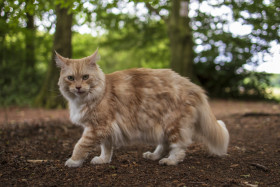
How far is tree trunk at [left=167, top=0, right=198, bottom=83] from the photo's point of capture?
11609 millimetres

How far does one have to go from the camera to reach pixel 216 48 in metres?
12.1

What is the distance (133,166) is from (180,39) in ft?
30.3

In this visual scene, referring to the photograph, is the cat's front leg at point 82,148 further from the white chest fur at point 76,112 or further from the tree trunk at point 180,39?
the tree trunk at point 180,39

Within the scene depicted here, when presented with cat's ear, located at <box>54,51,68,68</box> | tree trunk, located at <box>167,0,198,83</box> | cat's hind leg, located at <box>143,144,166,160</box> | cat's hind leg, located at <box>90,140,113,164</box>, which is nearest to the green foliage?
tree trunk, located at <box>167,0,198,83</box>

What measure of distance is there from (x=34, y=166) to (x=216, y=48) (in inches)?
410

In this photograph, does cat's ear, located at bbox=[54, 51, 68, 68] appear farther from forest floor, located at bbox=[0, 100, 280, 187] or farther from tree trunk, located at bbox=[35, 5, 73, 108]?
tree trunk, located at bbox=[35, 5, 73, 108]

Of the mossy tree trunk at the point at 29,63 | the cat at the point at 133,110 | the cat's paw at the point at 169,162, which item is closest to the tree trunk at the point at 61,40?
the mossy tree trunk at the point at 29,63

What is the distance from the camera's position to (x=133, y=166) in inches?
132

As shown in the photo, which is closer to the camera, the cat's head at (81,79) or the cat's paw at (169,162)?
the cat's head at (81,79)

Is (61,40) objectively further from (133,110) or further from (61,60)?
(133,110)

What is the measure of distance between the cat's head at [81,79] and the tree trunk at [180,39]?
329 inches

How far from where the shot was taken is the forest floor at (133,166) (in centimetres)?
284

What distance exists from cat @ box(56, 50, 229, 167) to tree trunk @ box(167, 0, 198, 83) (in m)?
7.98

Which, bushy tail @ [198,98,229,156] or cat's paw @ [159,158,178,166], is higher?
bushy tail @ [198,98,229,156]
